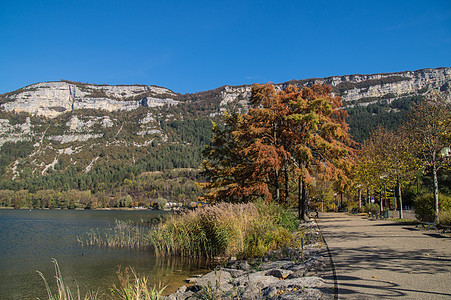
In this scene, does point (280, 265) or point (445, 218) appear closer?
point (280, 265)

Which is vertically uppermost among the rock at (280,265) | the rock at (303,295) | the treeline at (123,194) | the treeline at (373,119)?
the treeline at (373,119)

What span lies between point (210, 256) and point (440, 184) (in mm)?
46183

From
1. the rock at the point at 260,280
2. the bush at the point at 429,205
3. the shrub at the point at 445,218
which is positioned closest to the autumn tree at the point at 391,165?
the bush at the point at 429,205

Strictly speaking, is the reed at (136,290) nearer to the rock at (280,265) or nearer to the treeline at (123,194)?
the rock at (280,265)

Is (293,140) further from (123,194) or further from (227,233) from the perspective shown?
(123,194)

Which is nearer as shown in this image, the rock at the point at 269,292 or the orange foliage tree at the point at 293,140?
the rock at the point at 269,292

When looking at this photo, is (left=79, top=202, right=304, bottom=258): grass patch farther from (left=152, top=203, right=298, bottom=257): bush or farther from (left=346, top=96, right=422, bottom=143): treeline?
(left=346, top=96, right=422, bottom=143): treeline

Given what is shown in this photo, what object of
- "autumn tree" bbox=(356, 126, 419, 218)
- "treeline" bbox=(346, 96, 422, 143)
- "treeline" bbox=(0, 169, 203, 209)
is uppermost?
"treeline" bbox=(346, 96, 422, 143)

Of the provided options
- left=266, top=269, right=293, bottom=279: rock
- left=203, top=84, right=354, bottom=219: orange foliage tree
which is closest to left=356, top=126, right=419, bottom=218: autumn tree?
left=203, top=84, right=354, bottom=219: orange foliage tree

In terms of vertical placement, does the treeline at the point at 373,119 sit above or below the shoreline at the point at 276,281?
above

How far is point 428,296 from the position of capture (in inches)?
189

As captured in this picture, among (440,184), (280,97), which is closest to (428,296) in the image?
(280,97)

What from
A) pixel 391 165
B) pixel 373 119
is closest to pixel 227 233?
pixel 391 165

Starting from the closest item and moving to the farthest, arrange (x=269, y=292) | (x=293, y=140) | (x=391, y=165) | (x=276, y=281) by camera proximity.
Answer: (x=269, y=292)
(x=276, y=281)
(x=293, y=140)
(x=391, y=165)
